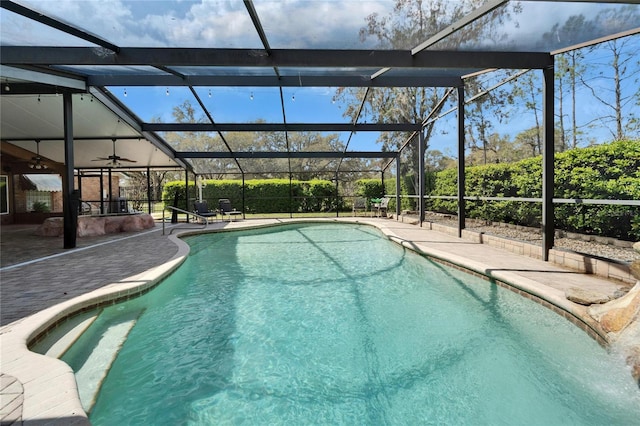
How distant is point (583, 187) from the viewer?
19.0ft

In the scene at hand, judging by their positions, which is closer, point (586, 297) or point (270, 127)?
point (586, 297)

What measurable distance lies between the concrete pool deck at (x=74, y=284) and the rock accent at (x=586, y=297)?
0.07 m

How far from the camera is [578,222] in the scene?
19.4 feet

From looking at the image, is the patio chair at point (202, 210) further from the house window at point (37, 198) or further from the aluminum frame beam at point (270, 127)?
the house window at point (37, 198)

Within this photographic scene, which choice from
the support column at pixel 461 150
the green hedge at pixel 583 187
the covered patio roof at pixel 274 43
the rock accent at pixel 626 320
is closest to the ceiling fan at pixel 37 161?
the covered patio roof at pixel 274 43

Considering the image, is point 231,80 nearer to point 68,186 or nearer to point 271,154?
point 68,186

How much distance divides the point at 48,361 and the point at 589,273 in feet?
18.5

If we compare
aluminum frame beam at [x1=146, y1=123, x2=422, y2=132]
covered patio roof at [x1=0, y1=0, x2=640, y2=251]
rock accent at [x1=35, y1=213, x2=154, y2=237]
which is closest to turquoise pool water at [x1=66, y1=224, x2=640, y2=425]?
covered patio roof at [x1=0, y1=0, x2=640, y2=251]

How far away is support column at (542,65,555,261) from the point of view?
198 inches

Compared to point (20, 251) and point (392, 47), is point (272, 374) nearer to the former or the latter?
point (392, 47)

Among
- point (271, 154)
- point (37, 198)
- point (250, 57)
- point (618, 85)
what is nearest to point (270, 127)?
point (271, 154)

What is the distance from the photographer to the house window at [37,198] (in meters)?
12.5

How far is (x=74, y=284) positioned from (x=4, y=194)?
35.7 ft

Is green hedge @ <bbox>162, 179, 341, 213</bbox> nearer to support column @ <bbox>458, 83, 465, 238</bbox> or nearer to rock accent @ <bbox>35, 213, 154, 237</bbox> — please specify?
rock accent @ <bbox>35, 213, 154, 237</bbox>
